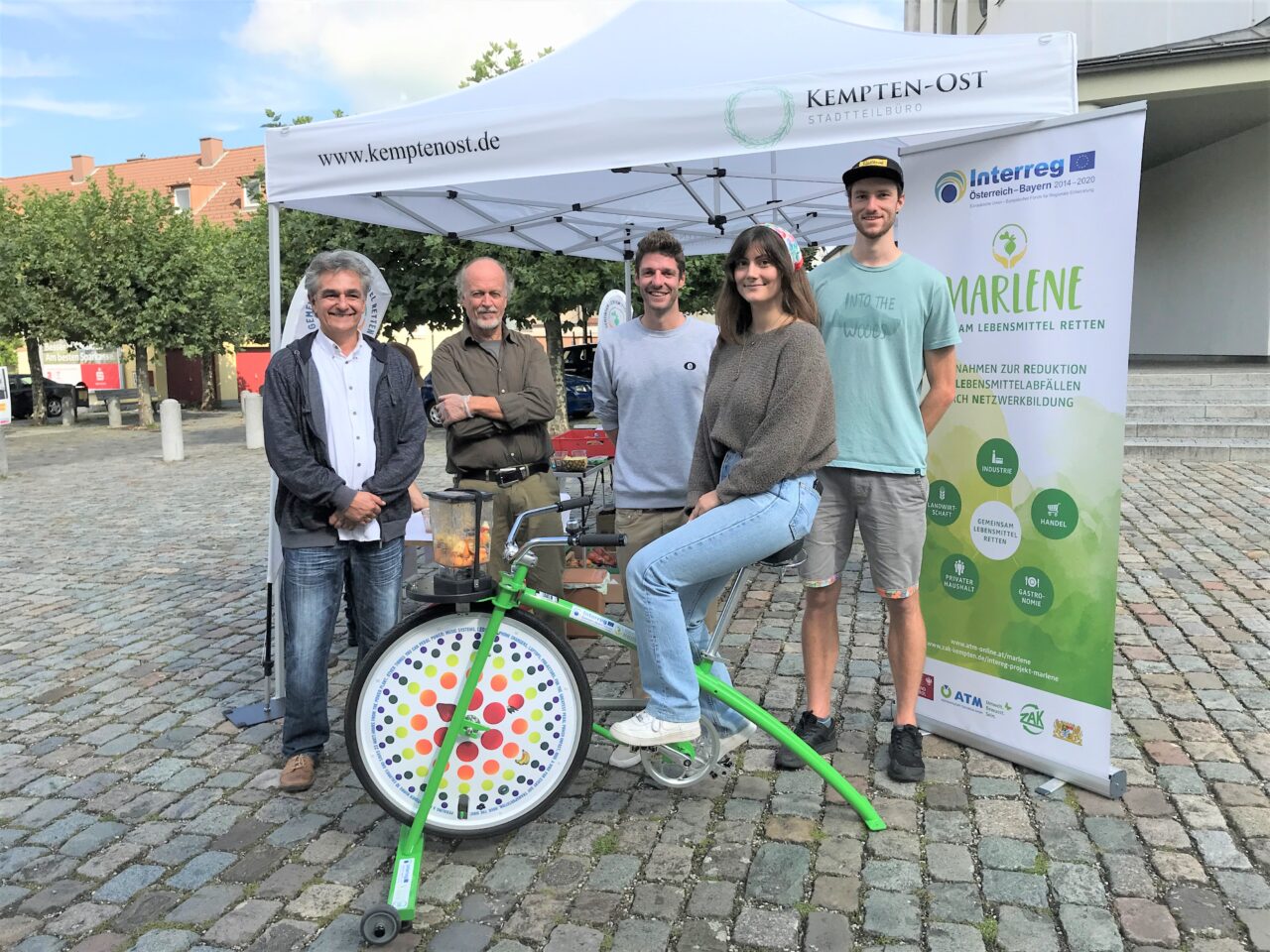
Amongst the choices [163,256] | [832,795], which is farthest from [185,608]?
[163,256]

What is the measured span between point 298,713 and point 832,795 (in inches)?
78.6

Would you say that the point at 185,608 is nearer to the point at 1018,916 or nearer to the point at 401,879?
the point at 401,879

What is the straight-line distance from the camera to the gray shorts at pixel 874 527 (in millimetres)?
3438

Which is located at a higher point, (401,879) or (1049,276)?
(1049,276)

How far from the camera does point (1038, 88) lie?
3328mm

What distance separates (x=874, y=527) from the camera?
137 inches

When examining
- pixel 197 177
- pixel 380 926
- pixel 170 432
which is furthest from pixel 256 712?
pixel 197 177

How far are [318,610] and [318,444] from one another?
0.62 metres

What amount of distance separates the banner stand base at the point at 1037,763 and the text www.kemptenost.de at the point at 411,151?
9.51ft

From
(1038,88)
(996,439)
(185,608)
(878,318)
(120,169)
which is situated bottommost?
(185,608)

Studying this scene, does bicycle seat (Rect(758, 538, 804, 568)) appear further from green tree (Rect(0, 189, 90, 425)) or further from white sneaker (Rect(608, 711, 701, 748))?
green tree (Rect(0, 189, 90, 425))

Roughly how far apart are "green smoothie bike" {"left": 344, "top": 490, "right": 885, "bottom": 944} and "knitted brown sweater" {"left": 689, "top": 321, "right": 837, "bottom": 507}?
337 millimetres

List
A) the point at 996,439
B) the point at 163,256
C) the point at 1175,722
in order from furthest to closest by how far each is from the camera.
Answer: the point at 163,256 → the point at 1175,722 → the point at 996,439

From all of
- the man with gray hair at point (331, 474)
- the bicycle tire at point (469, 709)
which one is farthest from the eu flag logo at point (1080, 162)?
the man with gray hair at point (331, 474)
